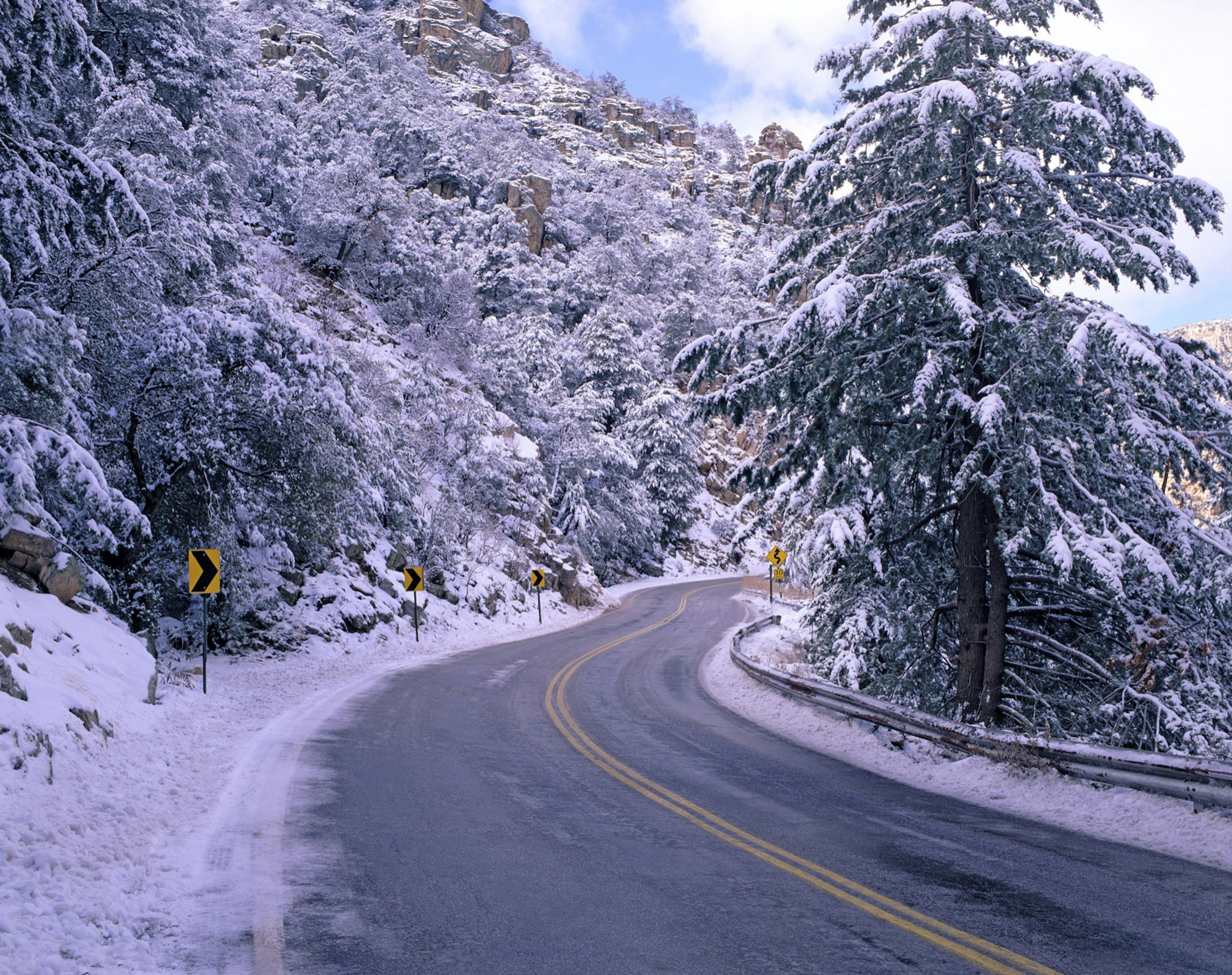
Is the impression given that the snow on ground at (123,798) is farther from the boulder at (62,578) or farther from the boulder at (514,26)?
the boulder at (514,26)

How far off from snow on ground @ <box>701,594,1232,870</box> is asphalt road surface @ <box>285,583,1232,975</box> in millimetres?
328

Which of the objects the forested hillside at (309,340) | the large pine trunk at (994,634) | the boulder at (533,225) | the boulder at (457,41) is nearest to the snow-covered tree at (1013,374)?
the large pine trunk at (994,634)

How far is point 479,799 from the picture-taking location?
732 centimetres

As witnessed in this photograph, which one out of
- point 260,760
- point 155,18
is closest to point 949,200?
point 260,760

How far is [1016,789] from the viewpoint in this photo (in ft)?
26.0

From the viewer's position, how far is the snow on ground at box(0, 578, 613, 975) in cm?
420

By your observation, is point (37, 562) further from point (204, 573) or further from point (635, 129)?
point (635, 129)

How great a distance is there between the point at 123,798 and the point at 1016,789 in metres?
8.51

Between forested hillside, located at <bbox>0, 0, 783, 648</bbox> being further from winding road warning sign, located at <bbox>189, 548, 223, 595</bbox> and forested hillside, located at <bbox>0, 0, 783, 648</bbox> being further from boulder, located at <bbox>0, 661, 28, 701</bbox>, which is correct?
boulder, located at <bbox>0, 661, 28, 701</bbox>

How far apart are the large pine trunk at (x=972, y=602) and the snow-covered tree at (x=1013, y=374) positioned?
1.3 inches

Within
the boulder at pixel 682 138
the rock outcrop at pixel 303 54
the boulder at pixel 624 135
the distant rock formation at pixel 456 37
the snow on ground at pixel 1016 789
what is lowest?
the snow on ground at pixel 1016 789

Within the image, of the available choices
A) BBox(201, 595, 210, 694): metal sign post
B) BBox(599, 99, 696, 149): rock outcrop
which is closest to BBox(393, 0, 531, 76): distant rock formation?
BBox(599, 99, 696, 149): rock outcrop

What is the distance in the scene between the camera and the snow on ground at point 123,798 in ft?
13.8

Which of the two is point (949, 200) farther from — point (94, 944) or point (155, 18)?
point (155, 18)
